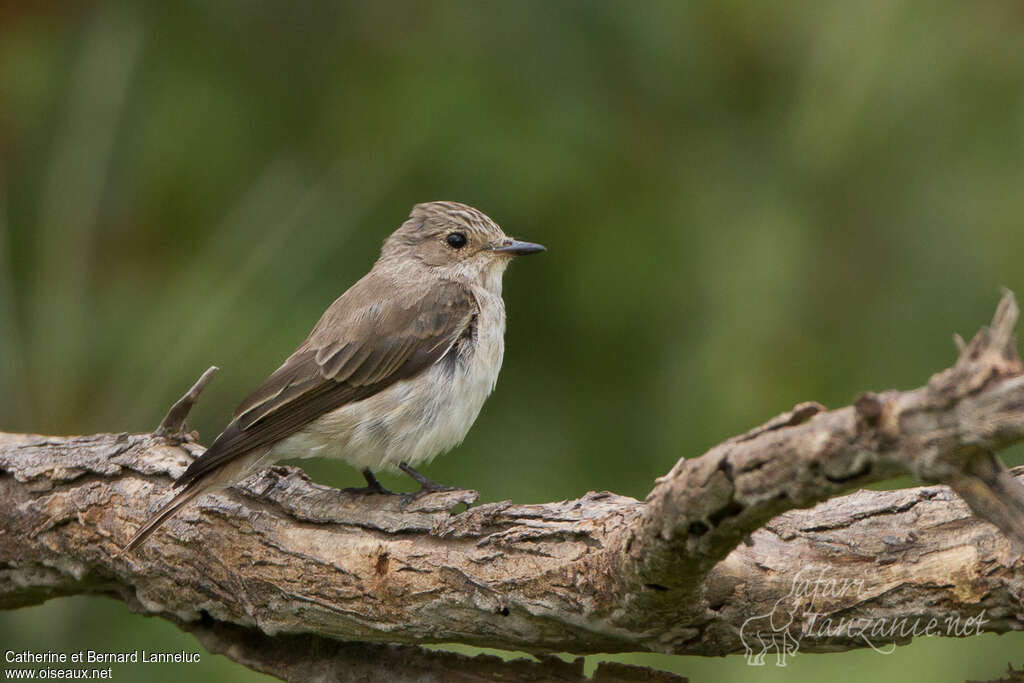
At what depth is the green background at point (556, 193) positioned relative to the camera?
4.90m

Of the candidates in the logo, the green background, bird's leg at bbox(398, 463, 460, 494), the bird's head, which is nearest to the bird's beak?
the bird's head

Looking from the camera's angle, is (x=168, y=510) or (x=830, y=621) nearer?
(x=830, y=621)

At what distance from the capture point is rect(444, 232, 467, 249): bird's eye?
5020 mm

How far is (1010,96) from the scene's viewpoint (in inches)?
195

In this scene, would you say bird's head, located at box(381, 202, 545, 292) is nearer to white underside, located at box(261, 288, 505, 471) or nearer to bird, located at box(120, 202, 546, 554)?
bird, located at box(120, 202, 546, 554)

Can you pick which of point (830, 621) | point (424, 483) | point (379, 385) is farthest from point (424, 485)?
point (830, 621)

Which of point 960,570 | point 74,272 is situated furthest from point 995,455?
point 74,272

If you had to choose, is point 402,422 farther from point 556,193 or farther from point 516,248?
point 556,193

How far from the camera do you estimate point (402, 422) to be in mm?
4332

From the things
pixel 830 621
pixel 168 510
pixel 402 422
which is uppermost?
pixel 402 422

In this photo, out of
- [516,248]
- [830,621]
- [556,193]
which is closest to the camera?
[830,621]

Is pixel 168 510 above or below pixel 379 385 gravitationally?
below

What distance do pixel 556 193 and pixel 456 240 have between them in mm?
774

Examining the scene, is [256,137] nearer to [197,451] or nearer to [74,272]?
[74,272]
